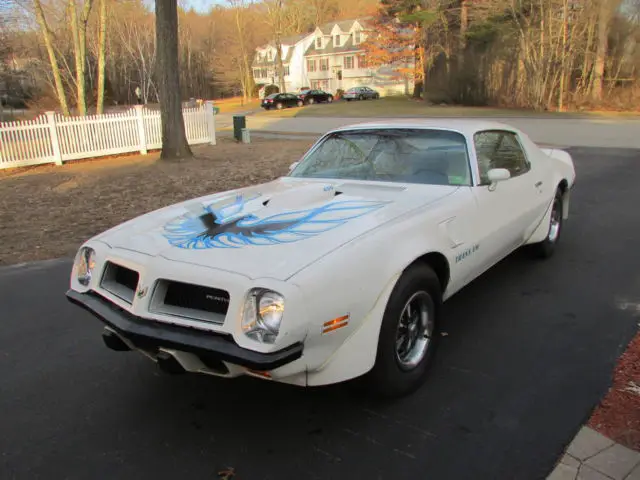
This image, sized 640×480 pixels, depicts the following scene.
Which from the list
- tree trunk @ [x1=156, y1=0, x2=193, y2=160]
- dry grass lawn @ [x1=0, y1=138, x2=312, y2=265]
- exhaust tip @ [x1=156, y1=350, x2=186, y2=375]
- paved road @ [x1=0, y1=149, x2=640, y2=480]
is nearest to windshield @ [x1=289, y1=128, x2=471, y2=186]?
paved road @ [x1=0, y1=149, x2=640, y2=480]

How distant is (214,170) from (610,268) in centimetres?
959

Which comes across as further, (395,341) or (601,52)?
(601,52)

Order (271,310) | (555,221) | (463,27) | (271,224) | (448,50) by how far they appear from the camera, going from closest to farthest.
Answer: (271,310)
(271,224)
(555,221)
(463,27)
(448,50)

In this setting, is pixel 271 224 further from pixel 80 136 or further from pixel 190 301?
pixel 80 136

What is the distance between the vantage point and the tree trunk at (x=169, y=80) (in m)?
13.2

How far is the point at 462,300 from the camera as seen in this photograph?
439cm

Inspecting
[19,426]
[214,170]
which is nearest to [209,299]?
[19,426]

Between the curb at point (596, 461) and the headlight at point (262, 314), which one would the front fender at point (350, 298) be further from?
the curb at point (596, 461)

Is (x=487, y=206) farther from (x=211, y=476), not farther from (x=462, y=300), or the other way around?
(x=211, y=476)

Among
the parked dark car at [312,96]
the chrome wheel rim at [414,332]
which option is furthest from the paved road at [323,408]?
the parked dark car at [312,96]

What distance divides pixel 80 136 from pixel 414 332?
1420 centimetres

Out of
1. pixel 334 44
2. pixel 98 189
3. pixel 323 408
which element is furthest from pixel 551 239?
pixel 334 44

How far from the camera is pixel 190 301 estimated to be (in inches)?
101

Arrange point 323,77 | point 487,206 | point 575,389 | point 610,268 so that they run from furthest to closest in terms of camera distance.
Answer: point 323,77, point 610,268, point 487,206, point 575,389
